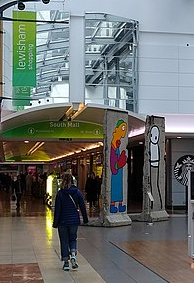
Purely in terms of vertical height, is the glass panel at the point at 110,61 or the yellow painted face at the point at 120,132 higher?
the glass panel at the point at 110,61

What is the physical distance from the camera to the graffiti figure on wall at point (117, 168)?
1525 centimetres

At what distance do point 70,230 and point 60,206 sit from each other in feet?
1.45

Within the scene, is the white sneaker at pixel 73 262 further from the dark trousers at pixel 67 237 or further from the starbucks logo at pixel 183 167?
the starbucks logo at pixel 183 167

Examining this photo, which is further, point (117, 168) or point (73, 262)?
point (117, 168)

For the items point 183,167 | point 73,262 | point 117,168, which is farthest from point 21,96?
point 73,262

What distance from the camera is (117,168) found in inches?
605

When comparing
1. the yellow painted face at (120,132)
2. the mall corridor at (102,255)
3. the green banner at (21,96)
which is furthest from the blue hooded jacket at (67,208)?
the green banner at (21,96)

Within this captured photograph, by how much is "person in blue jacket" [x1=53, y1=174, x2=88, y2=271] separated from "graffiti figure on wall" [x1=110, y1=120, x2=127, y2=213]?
21.2 feet

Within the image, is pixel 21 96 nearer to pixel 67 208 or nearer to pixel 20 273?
pixel 67 208

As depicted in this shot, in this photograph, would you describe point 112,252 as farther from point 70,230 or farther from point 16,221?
point 16,221

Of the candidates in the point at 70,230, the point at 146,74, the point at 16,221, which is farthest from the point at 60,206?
the point at 146,74

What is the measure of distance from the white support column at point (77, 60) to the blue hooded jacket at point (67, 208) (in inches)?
470

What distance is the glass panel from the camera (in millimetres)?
20688

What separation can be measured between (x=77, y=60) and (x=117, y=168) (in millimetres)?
6784
